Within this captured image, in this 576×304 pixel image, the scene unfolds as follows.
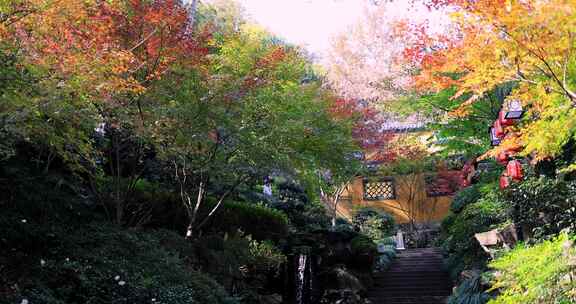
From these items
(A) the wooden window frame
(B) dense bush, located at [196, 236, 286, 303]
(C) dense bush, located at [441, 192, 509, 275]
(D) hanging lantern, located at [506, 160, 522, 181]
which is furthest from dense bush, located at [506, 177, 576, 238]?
(A) the wooden window frame

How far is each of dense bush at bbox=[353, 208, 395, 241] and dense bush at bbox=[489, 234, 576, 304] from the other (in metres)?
15.6

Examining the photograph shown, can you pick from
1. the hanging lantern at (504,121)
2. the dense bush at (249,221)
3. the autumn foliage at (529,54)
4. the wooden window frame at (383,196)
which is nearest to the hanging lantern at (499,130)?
the hanging lantern at (504,121)

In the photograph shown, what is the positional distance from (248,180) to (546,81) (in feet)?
21.6

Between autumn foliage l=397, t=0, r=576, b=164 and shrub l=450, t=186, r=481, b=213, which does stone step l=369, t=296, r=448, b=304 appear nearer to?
shrub l=450, t=186, r=481, b=213

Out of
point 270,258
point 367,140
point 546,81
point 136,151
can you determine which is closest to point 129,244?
point 136,151

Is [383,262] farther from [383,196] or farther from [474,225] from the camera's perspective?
[383,196]

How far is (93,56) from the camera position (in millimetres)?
6969

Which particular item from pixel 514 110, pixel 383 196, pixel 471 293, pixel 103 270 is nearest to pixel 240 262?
pixel 103 270

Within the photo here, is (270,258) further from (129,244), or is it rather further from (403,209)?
(403,209)

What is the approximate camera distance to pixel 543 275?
5203 millimetres

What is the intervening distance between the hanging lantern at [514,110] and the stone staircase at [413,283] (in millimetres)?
7001

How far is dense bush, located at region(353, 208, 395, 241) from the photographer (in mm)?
22156

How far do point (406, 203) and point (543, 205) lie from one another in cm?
1658

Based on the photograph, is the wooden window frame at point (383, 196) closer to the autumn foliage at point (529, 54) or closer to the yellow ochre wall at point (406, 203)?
the yellow ochre wall at point (406, 203)
